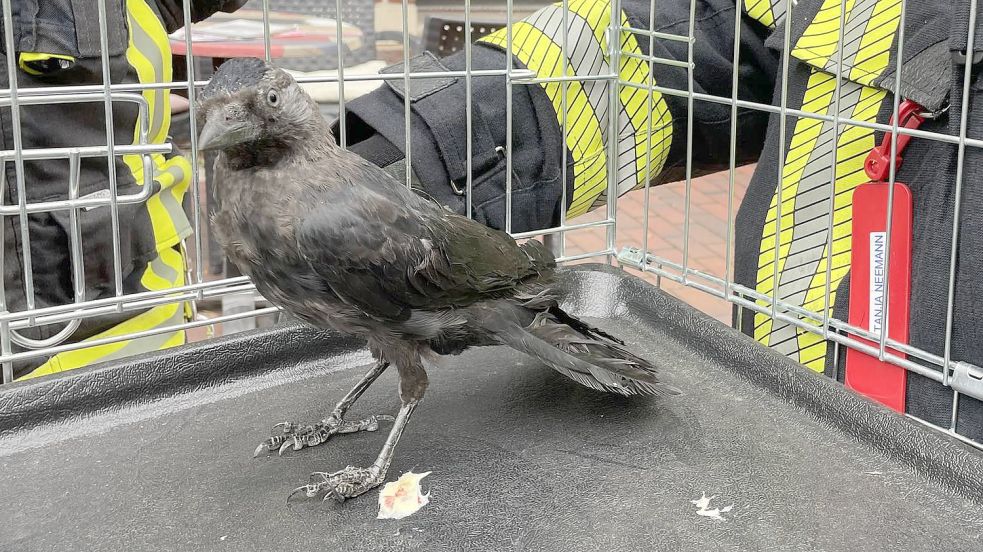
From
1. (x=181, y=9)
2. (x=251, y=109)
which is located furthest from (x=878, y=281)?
(x=181, y=9)

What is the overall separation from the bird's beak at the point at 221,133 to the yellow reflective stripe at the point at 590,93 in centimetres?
82

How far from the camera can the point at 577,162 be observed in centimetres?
183

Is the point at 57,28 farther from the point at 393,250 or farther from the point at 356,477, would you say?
the point at 356,477

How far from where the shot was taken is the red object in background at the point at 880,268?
138cm

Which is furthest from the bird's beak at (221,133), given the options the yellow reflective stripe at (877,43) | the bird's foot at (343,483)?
the yellow reflective stripe at (877,43)

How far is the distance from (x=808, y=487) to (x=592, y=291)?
734 millimetres

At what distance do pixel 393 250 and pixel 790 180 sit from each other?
2.73 ft

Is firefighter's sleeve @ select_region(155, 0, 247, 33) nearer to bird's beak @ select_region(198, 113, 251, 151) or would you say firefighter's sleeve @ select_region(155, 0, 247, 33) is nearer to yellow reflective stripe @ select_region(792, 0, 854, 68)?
bird's beak @ select_region(198, 113, 251, 151)

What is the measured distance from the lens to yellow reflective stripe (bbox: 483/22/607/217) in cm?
179

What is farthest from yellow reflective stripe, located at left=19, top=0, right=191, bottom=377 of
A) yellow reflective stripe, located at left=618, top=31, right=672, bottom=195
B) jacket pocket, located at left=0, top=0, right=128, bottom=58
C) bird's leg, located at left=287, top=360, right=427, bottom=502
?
yellow reflective stripe, located at left=618, top=31, right=672, bottom=195

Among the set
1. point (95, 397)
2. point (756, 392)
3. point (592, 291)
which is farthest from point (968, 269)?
point (95, 397)

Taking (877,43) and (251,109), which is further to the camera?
(877,43)

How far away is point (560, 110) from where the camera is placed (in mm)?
1811

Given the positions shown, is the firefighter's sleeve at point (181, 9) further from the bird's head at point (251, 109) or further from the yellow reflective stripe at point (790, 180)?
the yellow reflective stripe at point (790, 180)
